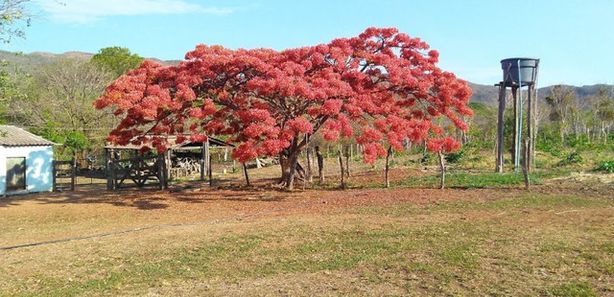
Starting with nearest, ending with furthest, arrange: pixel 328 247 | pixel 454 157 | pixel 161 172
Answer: pixel 328 247 < pixel 161 172 < pixel 454 157

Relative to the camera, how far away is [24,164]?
21.5 meters

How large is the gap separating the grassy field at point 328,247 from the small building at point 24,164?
19.9 feet

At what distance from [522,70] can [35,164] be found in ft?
65.9

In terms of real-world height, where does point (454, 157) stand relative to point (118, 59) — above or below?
below

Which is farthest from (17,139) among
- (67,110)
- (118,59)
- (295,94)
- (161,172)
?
(118,59)

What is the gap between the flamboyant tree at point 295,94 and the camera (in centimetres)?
1538

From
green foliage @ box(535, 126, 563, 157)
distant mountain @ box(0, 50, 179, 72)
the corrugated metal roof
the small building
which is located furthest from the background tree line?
green foliage @ box(535, 126, 563, 157)

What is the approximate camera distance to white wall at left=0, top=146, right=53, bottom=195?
69.0 feet

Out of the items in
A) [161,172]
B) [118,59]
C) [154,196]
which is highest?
[118,59]

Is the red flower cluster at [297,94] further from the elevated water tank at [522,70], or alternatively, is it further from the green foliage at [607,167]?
the green foliage at [607,167]

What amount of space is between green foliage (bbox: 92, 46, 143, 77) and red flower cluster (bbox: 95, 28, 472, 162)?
34.5 m

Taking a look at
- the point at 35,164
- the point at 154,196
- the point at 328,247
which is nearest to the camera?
the point at 328,247

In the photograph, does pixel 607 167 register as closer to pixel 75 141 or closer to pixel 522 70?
pixel 522 70

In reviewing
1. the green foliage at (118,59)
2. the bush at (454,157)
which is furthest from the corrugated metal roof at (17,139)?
the green foliage at (118,59)
